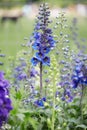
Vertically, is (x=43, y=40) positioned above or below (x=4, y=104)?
above

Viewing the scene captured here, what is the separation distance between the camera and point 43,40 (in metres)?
3.24

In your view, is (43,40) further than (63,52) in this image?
No

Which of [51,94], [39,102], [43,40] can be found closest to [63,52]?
[43,40]

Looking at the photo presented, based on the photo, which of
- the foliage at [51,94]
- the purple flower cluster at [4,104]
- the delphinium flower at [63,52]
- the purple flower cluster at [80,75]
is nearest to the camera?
the purple flower cluster at [4,104]

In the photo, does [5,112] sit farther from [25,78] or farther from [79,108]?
[25,78]

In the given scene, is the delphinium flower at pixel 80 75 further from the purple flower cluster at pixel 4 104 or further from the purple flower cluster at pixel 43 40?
the purple flower cluster at pixel 4 104

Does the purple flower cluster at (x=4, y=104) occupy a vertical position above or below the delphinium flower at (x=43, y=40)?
below

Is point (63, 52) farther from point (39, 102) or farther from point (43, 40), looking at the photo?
point (39, 102)

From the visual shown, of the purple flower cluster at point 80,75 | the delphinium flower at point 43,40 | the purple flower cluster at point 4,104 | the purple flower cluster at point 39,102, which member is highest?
the delphinium flower at point 43,40

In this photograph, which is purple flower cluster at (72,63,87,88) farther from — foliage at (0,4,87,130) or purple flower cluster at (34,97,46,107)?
purple flower cluster at (34,97,46,107)

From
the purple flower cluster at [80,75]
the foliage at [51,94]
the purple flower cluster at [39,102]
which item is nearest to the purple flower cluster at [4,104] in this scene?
the foliage at [51,94]

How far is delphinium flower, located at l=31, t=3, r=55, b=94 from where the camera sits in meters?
3.23

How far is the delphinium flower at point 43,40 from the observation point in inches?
127

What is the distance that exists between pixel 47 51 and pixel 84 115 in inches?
16.8
